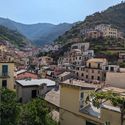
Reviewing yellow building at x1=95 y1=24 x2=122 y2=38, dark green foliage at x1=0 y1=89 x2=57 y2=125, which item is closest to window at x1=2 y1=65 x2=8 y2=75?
dark green foliage at x1=0 y1=89 x2=57 y2=125

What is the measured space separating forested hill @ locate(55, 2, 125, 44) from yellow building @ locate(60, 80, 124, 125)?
352 ft

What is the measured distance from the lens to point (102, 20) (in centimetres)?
15675

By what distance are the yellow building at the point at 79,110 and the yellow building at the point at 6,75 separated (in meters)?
14.4

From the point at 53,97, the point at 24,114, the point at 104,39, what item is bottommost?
the point at 24,114

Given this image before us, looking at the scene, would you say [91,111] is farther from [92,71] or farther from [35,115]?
[92,71]

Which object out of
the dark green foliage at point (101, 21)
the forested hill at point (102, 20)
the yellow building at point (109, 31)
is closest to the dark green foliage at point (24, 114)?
the dark green foliage at point (101, 21)

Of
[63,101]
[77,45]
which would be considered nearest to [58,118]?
[63,101]

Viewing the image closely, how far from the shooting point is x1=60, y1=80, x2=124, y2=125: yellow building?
21000 millimetres

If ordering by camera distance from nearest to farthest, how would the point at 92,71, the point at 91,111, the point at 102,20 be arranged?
the point at 91,111 → the point at 92,71 → the point at 102,20

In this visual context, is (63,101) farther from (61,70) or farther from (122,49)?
(122,49)

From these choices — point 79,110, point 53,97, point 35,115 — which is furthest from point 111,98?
point 53,97

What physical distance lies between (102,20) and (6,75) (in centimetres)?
12213

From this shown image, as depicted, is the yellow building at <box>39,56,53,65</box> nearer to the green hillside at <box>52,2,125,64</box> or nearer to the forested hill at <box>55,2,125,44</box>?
the green hillside at <box>52,2,125,64</box>

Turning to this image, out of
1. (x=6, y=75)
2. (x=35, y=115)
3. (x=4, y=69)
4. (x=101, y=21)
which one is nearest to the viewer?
(x=35, y=115)
